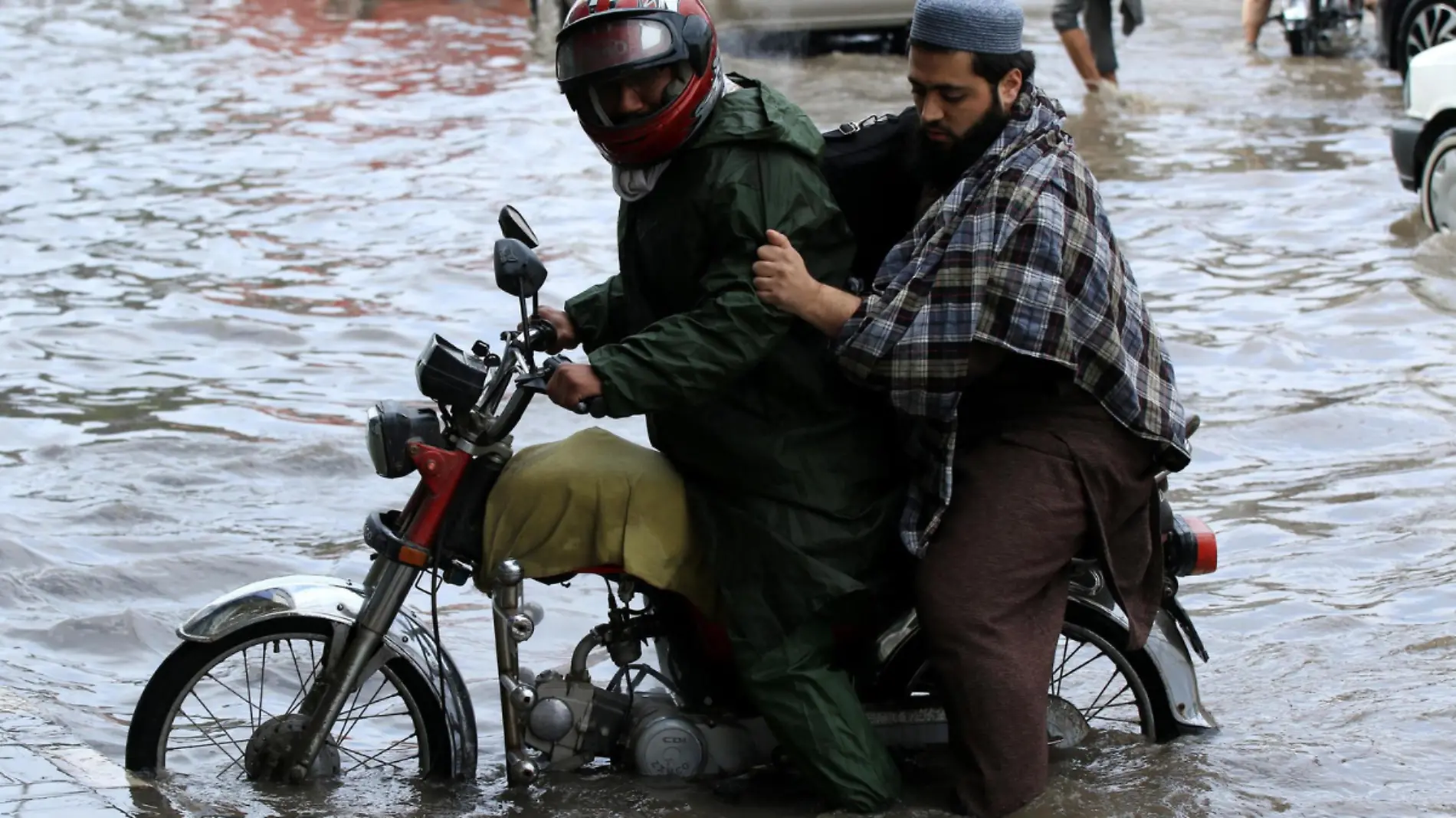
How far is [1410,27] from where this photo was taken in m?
15.4

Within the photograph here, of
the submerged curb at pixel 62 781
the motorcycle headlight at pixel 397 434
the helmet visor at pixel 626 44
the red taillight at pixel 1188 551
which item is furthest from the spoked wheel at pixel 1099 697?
the submerged curb at pixel 62 781

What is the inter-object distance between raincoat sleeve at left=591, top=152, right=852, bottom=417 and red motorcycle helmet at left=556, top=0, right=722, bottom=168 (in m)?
0.16

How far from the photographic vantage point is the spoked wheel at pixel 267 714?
4262 mm

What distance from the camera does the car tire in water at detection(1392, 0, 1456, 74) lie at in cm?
1506

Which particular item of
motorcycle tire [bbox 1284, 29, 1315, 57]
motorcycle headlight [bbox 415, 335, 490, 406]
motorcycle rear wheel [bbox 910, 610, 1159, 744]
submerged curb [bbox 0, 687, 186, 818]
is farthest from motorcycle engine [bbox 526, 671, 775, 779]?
motorcycle tire [bbox 1284, 29, 1315, 57]

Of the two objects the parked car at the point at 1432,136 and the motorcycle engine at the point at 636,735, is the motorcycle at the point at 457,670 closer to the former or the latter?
the motorcycle engine at the point at 636,735

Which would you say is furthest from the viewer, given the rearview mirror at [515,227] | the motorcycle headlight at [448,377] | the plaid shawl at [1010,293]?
the rearview mirror at [515,227]

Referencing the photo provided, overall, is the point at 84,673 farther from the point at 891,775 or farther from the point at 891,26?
the point at 891,26

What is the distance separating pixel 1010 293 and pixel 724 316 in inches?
23.9

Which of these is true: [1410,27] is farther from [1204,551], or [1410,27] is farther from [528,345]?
[528,345]

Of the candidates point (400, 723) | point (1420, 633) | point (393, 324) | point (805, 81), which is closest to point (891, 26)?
point (805, 81)

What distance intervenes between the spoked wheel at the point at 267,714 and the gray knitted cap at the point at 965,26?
185 cm

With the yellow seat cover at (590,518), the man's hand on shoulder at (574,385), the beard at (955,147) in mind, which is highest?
the beard at (955,147)

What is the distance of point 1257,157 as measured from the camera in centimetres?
1423
